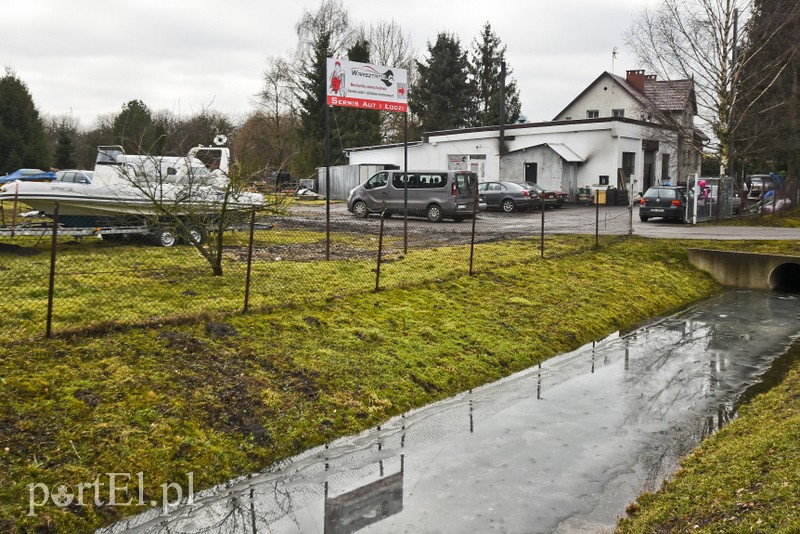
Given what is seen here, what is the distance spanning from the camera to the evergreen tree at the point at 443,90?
5962 centimetres

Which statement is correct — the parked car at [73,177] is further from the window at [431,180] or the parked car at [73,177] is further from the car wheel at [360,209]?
the window at [431,180]

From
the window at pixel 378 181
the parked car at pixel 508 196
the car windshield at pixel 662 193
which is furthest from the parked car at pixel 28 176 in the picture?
the car windshield at pixel 662 193

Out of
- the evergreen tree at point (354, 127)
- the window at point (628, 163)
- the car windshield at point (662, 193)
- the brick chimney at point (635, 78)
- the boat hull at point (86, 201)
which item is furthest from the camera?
the evergreen tree at point (354, 127)

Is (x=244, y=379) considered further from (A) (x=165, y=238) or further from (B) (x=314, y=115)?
(B) (x=314, y=115)

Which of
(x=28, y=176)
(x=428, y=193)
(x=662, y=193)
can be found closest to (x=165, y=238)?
(x=428, y=193)

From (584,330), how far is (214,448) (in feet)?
26.4

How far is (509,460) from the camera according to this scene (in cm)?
714

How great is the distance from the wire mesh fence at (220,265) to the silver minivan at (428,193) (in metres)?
2.87

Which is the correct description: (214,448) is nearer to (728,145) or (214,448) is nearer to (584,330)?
(584,330)

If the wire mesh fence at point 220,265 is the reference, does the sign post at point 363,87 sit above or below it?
above

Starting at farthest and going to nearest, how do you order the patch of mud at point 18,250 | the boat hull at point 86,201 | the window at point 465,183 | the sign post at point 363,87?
1. the window at point 465,183
2. the sign post at point 363,87
3. the boat hull at point 86,201
4. the patch of mud at point 18,250

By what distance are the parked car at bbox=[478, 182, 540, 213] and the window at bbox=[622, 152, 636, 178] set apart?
874 cm

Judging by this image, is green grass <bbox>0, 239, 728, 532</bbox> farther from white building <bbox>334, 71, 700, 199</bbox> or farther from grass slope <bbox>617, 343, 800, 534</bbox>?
white building <bbox>334, 71, 700, 199</bbox>

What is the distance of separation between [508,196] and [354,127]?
25.8 m
